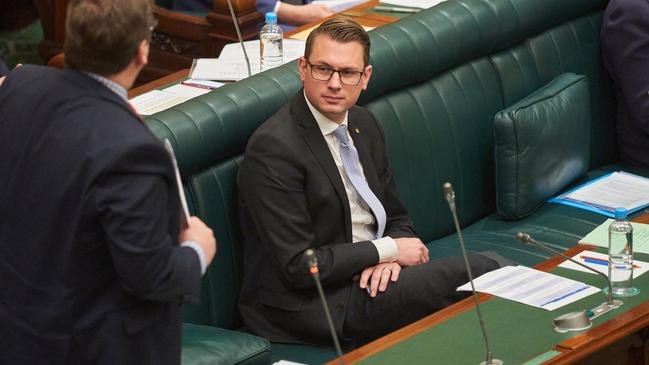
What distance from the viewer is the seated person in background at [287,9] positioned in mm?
5496

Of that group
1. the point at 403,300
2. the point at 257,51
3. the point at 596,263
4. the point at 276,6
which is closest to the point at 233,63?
the point at 257,51

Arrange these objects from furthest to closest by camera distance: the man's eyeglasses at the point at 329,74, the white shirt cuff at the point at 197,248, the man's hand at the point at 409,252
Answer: the man's hand at the point at 409,252 → the man's eyeglasses at the point at 329,74 → the white shirt cuff at the point at 197,248

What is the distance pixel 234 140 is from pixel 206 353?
0.79 m

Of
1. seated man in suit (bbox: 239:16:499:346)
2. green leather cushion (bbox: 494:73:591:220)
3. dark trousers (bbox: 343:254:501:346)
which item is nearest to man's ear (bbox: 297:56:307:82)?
seated man in suit (bbox: 239:16:499:346)

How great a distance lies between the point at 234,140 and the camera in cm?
358

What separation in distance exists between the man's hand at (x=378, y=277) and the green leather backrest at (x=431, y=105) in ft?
1.26

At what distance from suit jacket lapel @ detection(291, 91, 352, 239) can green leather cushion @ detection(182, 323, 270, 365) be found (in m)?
0.56

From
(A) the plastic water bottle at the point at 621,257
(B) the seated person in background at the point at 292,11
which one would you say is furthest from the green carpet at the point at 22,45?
(A) the plastic water bottle at the point at 621,257

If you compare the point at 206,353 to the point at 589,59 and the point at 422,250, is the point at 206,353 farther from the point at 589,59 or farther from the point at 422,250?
the point at 589,59

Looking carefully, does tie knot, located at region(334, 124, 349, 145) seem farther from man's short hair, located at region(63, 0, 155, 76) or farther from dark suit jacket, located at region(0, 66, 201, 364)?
man's short hair, located at region(63, 0, 155, 76)

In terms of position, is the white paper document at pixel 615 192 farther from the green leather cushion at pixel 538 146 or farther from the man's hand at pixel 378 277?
the man's hand at pixel 378 277

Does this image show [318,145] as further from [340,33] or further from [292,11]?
[292,11]

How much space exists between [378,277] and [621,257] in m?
0.65

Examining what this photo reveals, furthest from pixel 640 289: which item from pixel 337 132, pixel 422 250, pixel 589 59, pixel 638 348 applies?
pixel 589 59
